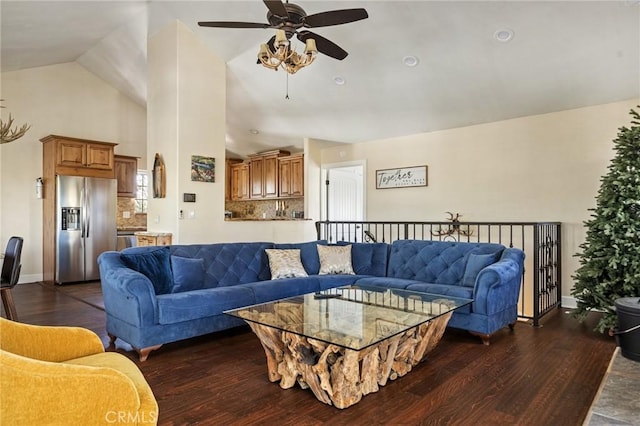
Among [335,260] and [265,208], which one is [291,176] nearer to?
[265,208]

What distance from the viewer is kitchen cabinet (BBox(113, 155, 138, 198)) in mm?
7836

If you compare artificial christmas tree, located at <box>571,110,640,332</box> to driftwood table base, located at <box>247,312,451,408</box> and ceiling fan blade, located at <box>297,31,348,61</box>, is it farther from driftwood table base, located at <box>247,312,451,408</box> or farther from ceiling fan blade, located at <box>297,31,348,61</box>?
ceiling fan blade, located at <box>297,31,348,61</box>

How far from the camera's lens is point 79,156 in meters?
6.92

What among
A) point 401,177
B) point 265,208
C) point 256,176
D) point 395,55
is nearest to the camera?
point 395,55

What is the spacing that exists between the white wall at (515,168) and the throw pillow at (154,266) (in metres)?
4.17

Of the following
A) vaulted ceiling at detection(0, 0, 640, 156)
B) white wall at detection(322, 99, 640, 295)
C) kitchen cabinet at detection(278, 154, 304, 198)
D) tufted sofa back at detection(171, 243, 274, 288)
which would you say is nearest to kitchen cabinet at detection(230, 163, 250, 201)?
kitchen cabinet at detection(278, 154, 304, 198)

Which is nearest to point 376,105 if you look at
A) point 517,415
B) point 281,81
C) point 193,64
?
point 281,81

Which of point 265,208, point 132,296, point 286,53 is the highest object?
point 286,53

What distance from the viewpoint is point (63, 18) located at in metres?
4.82

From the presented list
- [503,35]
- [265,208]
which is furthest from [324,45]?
[265,208]

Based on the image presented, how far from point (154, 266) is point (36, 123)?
5.24m

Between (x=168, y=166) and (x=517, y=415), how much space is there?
188 inches

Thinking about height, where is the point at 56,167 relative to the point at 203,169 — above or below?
above

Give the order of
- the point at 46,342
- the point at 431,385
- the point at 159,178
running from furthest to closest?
the point at 159,178
the point at 431,385
the point at 46,342
